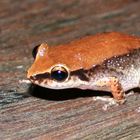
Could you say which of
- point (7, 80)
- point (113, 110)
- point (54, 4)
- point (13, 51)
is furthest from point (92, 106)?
point (54, 4)

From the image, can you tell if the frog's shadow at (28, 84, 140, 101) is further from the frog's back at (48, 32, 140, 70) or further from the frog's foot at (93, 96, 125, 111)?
the frog's back at (48, 32, 140, 70)

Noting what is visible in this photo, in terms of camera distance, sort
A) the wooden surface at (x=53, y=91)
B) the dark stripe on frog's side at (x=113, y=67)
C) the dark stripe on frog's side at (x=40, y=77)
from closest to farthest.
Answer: the wooden surface at (x=53, y=91), the dark stripe on frog's side at (x=40, y=77), the dark stripe on frog's side at (x=113, y=67)

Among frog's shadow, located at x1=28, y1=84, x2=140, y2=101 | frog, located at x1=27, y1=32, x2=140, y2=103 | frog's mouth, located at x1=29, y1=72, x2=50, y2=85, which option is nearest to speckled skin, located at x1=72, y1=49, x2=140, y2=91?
frog, located at x1=27, y1=32, x2=140, y2=103

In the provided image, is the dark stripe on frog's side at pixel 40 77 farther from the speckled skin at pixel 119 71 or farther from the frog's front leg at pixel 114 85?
the frog's front leg at pixel 114 85

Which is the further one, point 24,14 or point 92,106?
point 24,14

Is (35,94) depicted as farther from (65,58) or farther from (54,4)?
(54,4)

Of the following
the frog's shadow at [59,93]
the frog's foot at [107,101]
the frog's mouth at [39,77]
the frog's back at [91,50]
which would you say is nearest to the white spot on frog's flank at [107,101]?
the frog's foot at [107,101]
